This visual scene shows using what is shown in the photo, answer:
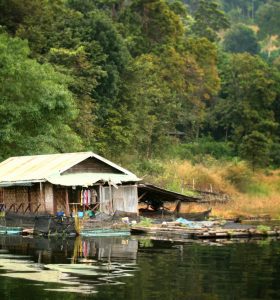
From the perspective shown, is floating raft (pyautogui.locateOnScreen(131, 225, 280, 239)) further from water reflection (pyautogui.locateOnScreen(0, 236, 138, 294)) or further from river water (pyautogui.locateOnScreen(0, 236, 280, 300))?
water reflection (pyautogui.locateOnScreen(0, 236, 138, 294))

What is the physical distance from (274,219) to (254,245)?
42.4 ft

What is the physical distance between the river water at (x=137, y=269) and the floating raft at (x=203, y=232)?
176cm

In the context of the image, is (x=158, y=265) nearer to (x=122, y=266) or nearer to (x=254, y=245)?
(x=122, y=266)

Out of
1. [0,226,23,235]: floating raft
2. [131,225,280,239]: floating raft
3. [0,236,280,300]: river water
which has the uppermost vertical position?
[0,226,23,235]: floating raft

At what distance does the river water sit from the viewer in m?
17.8

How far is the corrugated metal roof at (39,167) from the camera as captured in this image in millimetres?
35031

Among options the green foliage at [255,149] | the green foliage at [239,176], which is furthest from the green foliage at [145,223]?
the green foliage at [255,149]

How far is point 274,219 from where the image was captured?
41.7 metres

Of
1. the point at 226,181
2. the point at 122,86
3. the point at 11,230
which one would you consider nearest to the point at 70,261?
the point at 11,230

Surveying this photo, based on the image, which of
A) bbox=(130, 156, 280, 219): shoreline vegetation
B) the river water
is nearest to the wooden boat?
the river water

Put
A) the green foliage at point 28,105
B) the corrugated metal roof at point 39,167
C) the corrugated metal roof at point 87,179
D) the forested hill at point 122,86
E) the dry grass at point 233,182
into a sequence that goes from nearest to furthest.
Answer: the corrugated metal roof at point 87,179 → the corrugated metal roof at point 39,167 → the green foliage at point 28,105 → the forested hill at point 122,86 → the dry grass at point 233,182

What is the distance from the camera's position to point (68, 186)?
35438 millimetres

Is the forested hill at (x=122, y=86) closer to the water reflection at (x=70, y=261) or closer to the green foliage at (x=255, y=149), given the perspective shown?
the green foliage at (x=255, y=149)

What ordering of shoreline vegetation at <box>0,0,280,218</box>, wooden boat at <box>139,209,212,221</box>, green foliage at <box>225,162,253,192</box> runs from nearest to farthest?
wooden boat at <box>139,209,212,221</box> < shoreline vegetation at <box>0,0,280,218</box> < green foliage at <box>225,162,253,192</box>
